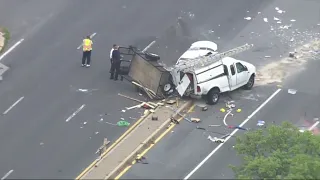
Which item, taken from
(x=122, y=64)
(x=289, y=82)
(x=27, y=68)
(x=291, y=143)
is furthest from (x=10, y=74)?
(x=291, y=143)

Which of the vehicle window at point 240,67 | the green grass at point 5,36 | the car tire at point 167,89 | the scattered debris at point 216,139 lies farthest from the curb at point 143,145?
the green grass at point 5,36

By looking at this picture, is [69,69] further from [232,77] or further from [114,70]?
[232,77]

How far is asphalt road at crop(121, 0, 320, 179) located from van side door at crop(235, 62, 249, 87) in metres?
0.51

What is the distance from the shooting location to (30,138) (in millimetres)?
31141

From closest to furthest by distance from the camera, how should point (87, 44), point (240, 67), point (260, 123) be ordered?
point (260, 123), point (240, 67), point (87, 44)

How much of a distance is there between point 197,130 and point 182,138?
2.62 feet

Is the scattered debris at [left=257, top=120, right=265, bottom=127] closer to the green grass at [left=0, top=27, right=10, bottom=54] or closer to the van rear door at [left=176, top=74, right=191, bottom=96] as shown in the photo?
the van rear door at [left=176, top=74, right=191, bottom=96]

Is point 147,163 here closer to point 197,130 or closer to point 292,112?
point 197,130

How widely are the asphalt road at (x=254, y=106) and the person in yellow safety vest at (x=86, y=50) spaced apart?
5.31 m

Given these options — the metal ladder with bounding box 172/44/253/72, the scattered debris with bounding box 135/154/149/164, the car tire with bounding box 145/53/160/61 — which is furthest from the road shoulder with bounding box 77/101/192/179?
the car tire with bounding box 145/53/160/61

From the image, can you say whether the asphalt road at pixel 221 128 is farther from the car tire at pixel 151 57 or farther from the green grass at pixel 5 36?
the green grass at pixel 5 36

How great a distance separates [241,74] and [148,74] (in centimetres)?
360

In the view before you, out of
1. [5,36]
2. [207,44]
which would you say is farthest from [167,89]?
[5,36]

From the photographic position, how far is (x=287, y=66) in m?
36.8
